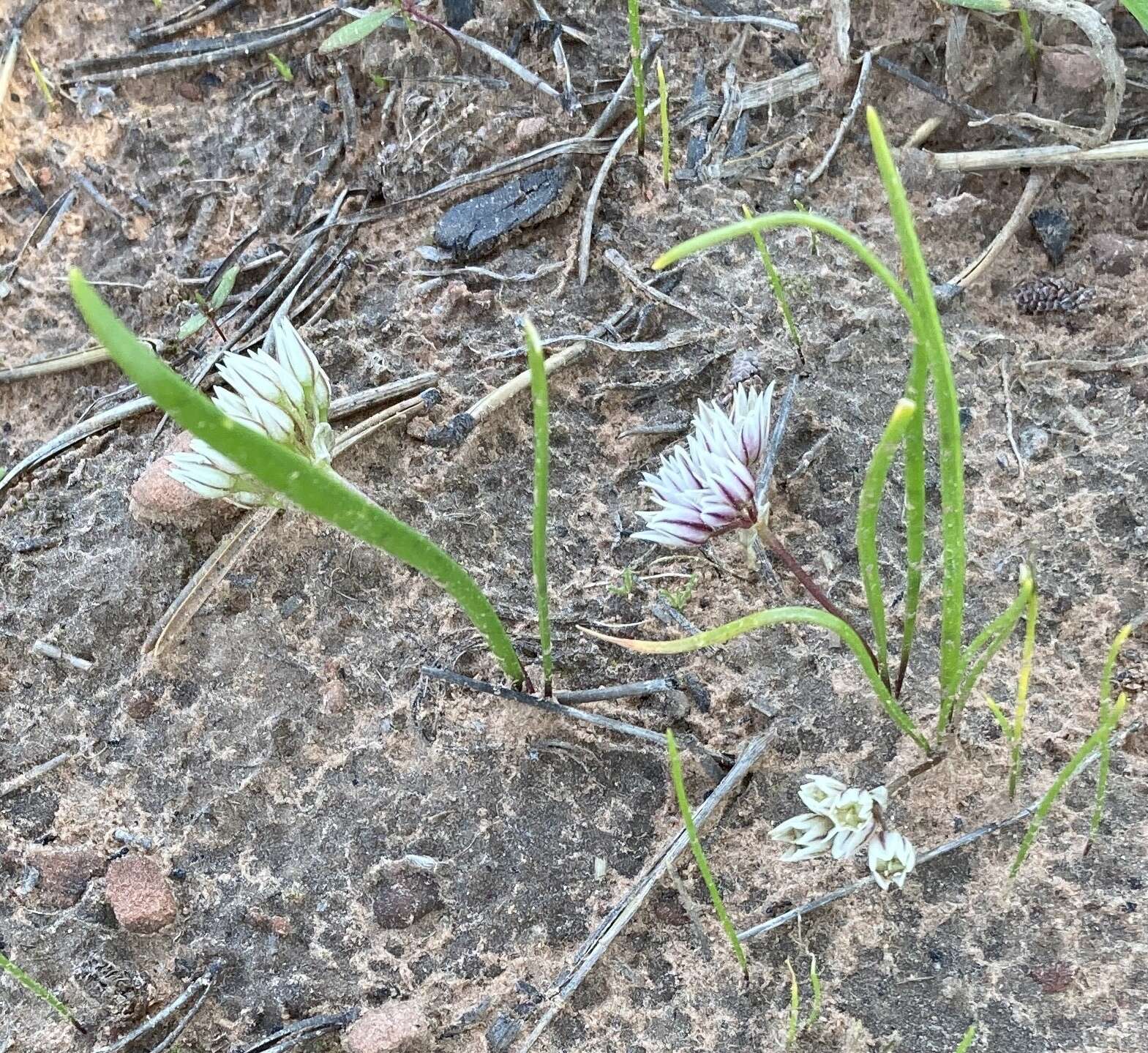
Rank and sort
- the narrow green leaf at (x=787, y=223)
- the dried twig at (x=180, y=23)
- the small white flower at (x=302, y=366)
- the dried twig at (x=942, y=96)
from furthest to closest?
the dried twig at (x=180, y=23)
the dried twig at (x=942, y=96)
the small white flower at (x=302, y=366)
the narrow green leaf at (x=787, y=223)

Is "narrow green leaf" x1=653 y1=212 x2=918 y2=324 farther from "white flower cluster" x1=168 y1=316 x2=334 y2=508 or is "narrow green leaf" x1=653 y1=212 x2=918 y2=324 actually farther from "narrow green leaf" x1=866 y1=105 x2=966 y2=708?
"white flower cluster" x1=168 y1=316 x2=334 y2=508

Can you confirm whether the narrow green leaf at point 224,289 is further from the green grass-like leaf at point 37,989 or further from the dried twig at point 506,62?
the green grass-like leaf at point 37,989

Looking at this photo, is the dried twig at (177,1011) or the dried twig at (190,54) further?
the dried twig at (190,54)

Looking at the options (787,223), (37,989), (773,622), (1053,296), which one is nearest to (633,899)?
(773,622)

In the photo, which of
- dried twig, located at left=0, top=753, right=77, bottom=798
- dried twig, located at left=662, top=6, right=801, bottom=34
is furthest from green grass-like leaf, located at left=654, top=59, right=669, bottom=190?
dried twig, located at left=0, top=753, right=77, bottom=798

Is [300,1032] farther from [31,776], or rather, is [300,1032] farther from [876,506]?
[876,506]

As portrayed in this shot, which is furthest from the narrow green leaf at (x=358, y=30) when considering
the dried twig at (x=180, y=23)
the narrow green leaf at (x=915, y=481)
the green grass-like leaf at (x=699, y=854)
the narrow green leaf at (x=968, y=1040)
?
the narrow green leaf at (x=968, y=1040)

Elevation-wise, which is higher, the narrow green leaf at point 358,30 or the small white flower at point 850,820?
the narrow green leaf at point 358,30

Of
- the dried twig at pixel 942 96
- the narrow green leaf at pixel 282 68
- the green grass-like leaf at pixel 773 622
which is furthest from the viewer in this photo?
the narrow green leaf at pixel 282 68
